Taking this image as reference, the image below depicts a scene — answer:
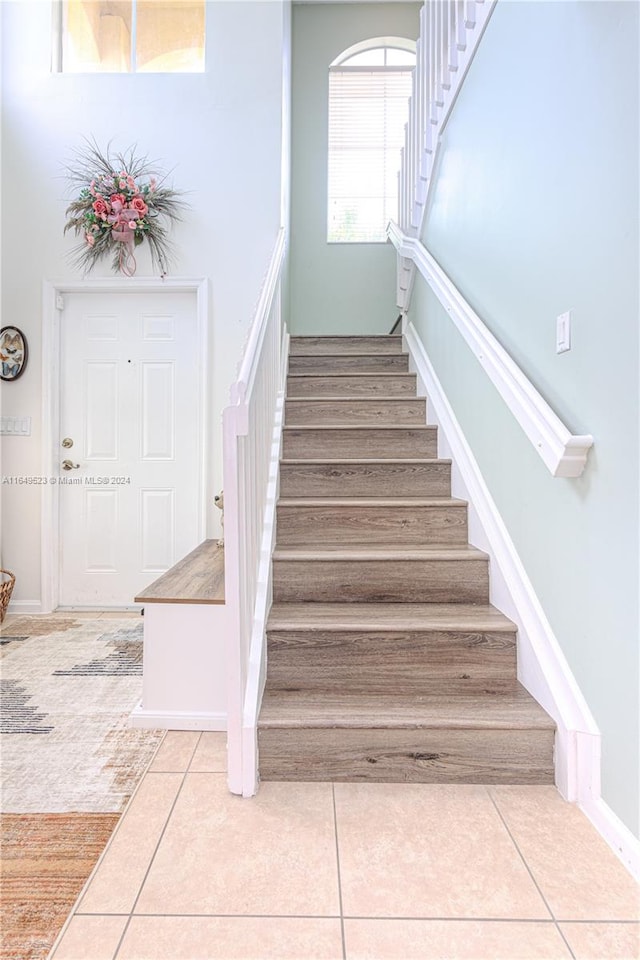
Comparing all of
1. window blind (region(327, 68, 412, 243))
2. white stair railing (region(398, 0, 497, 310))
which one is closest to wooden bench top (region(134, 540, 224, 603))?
white stair railing (region(398, 0, 497, 310))

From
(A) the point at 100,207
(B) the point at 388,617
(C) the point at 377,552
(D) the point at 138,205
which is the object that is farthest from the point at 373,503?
(A) the point at 100,207

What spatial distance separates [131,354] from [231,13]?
2059 mm

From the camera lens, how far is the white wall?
3.14 metres

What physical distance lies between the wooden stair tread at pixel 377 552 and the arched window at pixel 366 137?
10.5 feet

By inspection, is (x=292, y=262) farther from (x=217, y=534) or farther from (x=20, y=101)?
(x=217, y=534)

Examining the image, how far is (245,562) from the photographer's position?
1470 mm

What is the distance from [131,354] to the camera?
3219mm

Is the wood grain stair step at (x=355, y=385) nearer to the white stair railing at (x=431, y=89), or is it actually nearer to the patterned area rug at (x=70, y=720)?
the white stair railing at (x=431, y=89)

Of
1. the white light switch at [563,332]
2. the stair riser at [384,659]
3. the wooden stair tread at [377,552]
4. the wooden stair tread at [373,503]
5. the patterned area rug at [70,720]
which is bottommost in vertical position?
Answer: the patterned area rug at [70,720]

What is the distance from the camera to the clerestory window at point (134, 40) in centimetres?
321

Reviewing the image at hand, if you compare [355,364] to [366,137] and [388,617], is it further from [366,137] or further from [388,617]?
[366,137]

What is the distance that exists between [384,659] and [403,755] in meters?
0.28

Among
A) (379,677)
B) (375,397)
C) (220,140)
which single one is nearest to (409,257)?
(375,397)

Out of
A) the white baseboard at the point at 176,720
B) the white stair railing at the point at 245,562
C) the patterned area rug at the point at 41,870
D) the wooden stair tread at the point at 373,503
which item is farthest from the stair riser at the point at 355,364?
the patterned area rug at the point at 41,870
